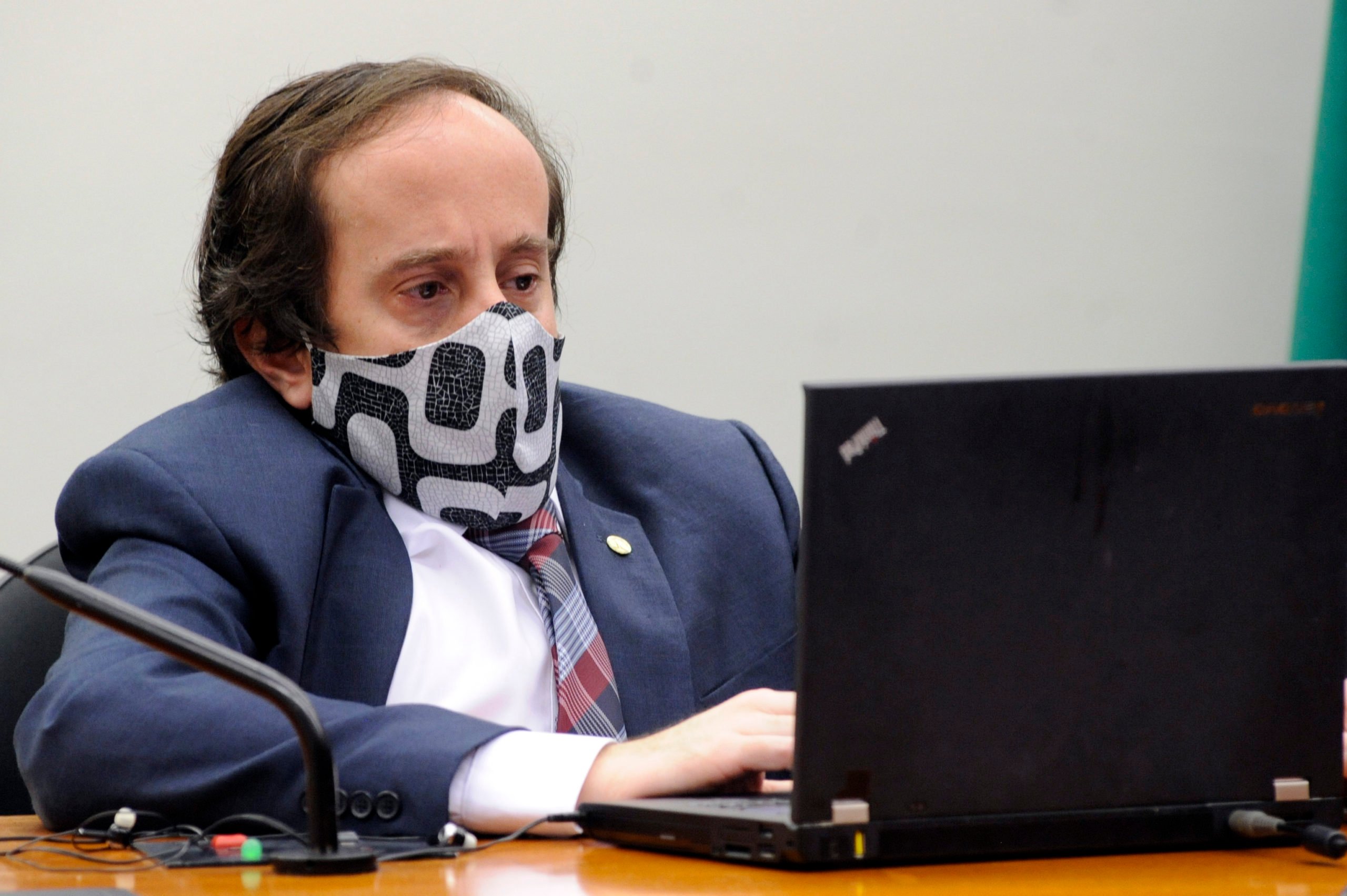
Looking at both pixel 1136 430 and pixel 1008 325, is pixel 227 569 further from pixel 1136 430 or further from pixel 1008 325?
pixel 1008 325

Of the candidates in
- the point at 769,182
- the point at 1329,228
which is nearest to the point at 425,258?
the point at 769,182

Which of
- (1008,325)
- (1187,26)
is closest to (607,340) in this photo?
(1008,325)

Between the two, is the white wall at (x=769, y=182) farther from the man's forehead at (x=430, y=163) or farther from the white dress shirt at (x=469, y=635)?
the white dress shirt at (x=469, y=635)

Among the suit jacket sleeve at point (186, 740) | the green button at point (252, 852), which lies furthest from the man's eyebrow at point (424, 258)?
the green button at point (252, 852)

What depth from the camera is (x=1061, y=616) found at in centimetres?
88

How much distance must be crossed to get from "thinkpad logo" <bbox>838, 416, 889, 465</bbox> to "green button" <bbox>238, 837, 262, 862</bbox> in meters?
0.47

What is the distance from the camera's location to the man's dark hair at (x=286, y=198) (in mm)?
1594

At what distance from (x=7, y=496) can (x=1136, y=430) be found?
204 centimetres

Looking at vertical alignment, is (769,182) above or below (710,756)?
above

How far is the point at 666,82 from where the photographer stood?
2.68 metres

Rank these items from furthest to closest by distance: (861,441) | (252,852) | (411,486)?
(411,486) → (252,852) → (861,441)

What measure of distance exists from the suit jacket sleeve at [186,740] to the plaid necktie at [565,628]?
360 millimetres

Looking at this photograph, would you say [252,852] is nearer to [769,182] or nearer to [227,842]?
[227,842]

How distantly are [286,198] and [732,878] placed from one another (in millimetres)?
Answer: 1006
